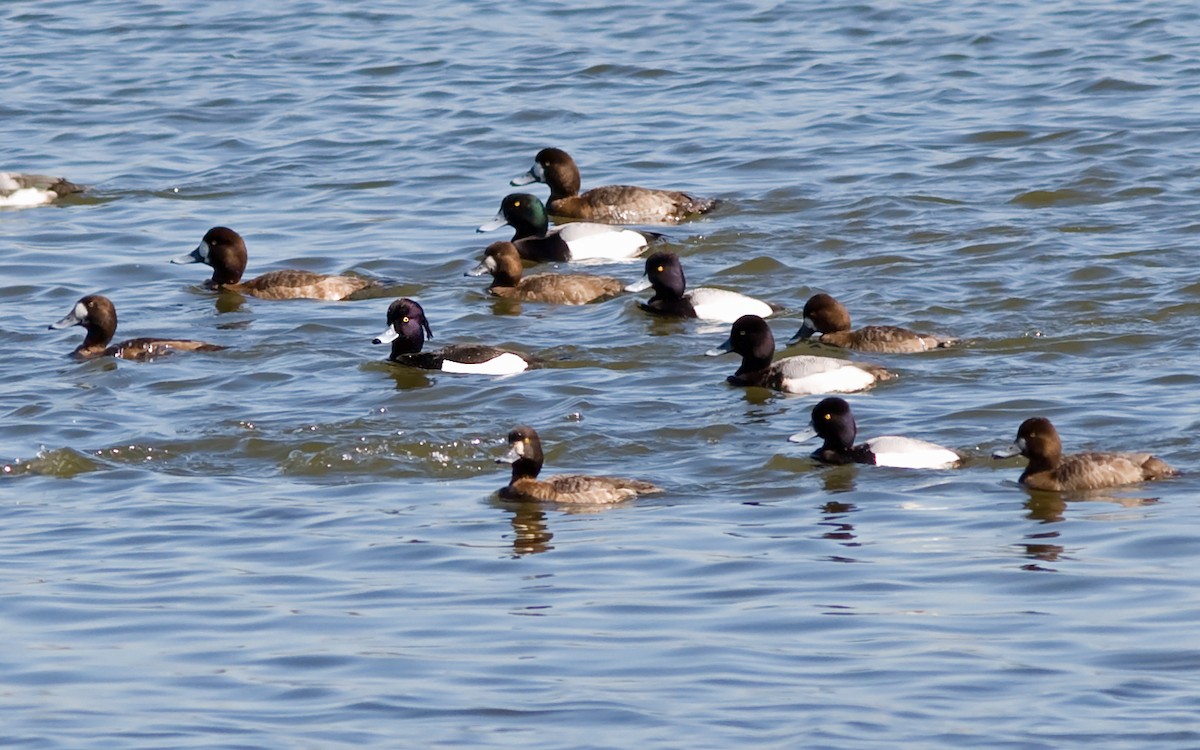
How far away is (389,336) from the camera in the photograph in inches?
573

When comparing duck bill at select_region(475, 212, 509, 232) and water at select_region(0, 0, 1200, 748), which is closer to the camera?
water at select_region(0, 0, 1200, 748)

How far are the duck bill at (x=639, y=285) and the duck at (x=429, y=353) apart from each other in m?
2.24

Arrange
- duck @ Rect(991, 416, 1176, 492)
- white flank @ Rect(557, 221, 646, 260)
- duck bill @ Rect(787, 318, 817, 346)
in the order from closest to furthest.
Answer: duck @ Rect(991, 416, 1176, 492), duck bill @ Rect(787, 318, 817, 346), white flank @ Rect(557, 221, 646, 260)

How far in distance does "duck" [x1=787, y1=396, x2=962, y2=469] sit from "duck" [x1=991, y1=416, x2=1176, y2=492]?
1.74 feet

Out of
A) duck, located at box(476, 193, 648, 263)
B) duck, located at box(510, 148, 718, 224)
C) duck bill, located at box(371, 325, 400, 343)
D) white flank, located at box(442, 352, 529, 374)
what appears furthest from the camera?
duck, located at box(510, 148, 718, 224)

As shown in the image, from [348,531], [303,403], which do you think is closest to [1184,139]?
[303,403]

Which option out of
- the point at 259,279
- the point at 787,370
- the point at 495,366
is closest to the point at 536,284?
the point at 259,279

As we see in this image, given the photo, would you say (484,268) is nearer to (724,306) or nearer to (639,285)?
(639,285)

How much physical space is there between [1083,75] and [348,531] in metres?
15.7

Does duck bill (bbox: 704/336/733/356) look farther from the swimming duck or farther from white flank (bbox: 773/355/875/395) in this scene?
the swimming duck

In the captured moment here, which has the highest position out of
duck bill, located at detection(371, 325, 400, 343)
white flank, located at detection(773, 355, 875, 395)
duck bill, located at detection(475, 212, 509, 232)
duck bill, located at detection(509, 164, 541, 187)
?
duck bill, located at detection(509, 164, 541, 187)

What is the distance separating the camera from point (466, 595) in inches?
373

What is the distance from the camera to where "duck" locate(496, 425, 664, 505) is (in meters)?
11.2

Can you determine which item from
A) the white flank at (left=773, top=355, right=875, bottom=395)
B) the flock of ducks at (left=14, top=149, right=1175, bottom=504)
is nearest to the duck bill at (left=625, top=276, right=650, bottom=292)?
the flock of ducks at (left=14, top=149, right=1175, bottom=504)
